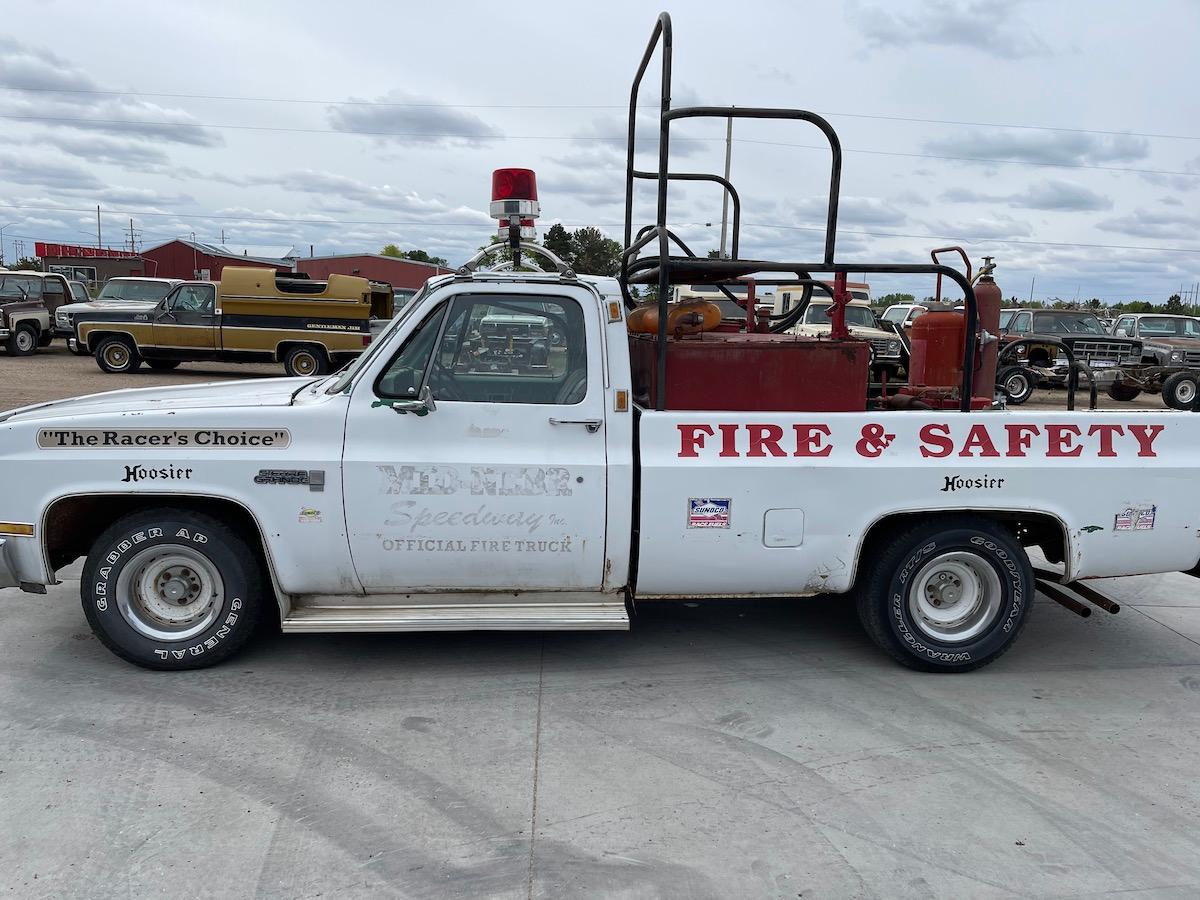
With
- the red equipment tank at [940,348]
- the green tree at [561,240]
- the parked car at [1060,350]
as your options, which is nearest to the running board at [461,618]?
the red equipment tank at [940,348]

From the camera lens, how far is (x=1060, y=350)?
59.2ft

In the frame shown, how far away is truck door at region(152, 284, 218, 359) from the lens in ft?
57.6

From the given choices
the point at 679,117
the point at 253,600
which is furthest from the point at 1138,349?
the point at 253,600

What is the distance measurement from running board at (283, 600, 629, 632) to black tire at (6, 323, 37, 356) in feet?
70.7

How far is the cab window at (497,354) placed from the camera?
413 centimetres

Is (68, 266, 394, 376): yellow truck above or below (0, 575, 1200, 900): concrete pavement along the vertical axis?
above

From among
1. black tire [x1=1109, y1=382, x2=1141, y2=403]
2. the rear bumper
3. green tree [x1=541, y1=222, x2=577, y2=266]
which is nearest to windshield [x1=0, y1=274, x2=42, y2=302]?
green tree [x1=541, y1=222, x2=577, y2=266]

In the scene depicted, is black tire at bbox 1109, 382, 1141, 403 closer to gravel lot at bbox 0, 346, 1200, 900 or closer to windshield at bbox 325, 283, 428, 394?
gravel lot at bbox 0, 346, 1200, 900

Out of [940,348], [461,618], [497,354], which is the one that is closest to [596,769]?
[461,618]

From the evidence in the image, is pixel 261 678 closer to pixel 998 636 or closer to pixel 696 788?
pixel 696 788

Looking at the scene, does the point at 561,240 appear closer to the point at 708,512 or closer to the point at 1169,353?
the point at 1169,353

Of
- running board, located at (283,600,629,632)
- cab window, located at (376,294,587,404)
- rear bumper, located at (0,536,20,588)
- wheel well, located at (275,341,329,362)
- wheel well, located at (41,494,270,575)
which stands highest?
cab window, located at (376,294,587,404)

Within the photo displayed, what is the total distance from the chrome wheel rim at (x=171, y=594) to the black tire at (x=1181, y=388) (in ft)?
55.6

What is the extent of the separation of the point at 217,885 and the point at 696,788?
5.44ft
